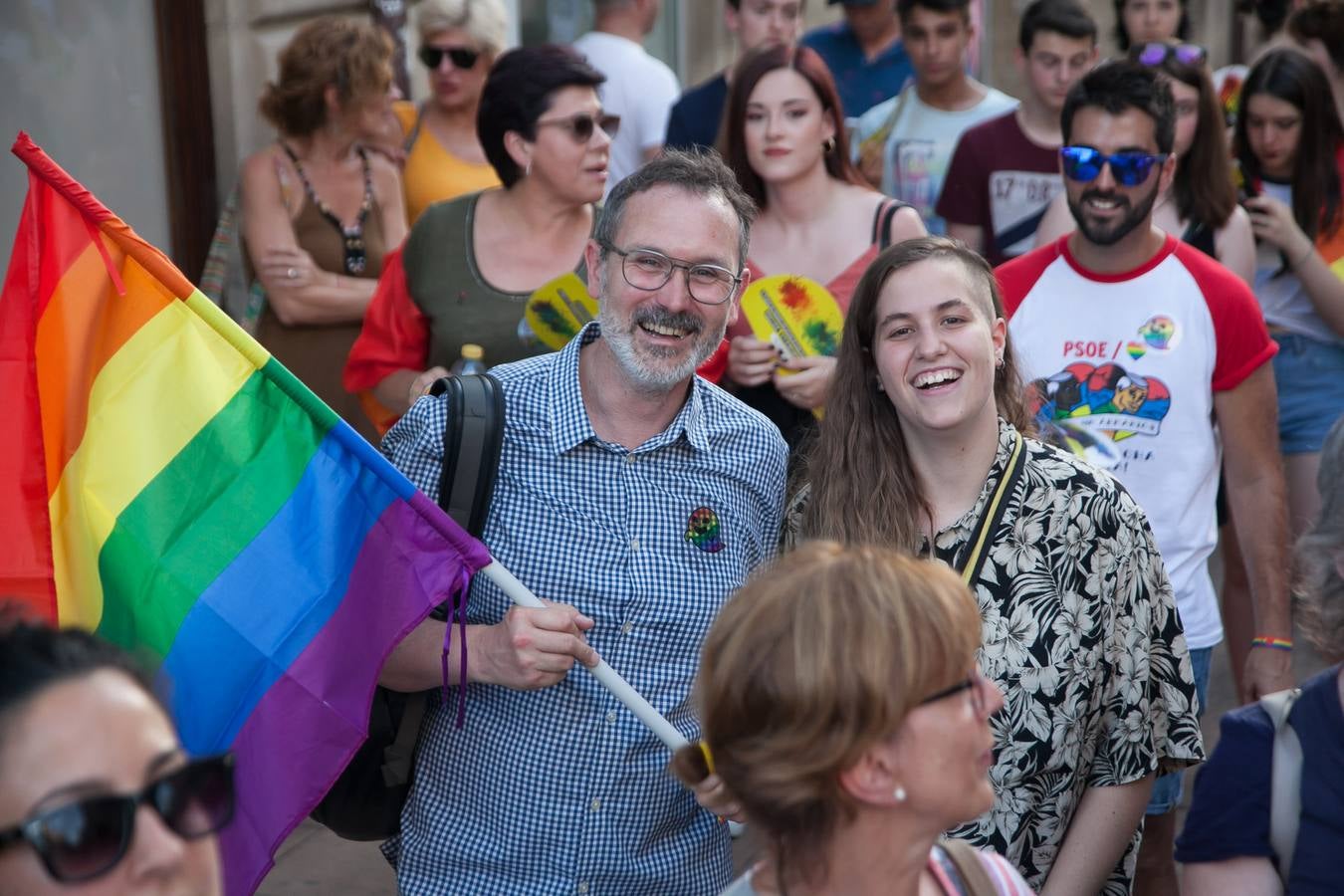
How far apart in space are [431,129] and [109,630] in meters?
3.66

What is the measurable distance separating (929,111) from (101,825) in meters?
5.23

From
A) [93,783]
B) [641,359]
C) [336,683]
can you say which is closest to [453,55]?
A: [641,359]

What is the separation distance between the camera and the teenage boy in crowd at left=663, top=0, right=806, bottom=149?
6.19 m

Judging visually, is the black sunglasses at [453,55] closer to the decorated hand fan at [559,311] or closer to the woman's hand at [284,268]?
the woman's hand at [284,268]

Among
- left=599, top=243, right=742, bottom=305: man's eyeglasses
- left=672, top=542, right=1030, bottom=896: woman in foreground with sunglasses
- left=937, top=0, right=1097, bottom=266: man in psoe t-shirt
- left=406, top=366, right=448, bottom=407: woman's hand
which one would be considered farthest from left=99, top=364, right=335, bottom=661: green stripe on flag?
left=937, top=0, right=1097, bottom=266: man in psoe t-shirt

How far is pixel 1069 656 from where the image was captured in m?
3.01

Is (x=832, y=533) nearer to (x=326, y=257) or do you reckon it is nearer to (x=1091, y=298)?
(x=1091, y=298)

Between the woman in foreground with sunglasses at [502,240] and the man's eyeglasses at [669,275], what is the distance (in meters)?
1.24

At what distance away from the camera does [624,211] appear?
3.29 m

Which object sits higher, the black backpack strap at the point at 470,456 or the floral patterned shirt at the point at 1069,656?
the black backpack strap at the point at 470,456

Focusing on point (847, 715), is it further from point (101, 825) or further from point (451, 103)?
point (451, 103)

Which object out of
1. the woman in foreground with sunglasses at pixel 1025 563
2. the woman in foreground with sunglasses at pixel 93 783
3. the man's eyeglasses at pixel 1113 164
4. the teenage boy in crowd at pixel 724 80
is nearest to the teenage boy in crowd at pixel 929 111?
the teenage boy in crowd at pixel 724 80

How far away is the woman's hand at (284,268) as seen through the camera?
18.6 ft

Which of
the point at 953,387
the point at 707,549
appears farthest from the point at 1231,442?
the point at 707,549
